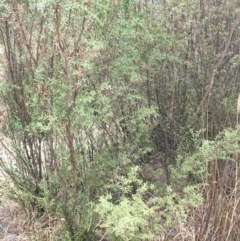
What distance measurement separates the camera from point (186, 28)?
156 inches

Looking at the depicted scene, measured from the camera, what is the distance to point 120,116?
349 centimetres

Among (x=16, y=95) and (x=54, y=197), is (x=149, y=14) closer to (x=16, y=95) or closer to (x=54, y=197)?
(x=16, y=95)

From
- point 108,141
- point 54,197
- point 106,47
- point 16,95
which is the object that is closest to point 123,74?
point 106,47

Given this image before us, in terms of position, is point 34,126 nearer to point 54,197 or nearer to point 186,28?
point 54,197

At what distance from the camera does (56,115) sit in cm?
270

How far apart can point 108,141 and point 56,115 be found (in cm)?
93

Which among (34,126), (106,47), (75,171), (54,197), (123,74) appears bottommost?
(54,197)

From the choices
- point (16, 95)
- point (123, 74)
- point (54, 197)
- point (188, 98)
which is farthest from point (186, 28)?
point (54, 197)

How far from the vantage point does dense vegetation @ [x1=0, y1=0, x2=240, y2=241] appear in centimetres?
270

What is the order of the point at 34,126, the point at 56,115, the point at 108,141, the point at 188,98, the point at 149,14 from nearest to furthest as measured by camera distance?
the point at 56,115, the point at 34,126, the point at 108,141, the point at 149,14, the point at 188,98

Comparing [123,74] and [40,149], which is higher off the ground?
[123,74]

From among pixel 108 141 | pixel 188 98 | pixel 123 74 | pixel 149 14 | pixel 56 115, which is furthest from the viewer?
pixel 188 98

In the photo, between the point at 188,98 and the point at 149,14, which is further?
the point at 188,98

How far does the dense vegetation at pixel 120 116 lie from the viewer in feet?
8.87
